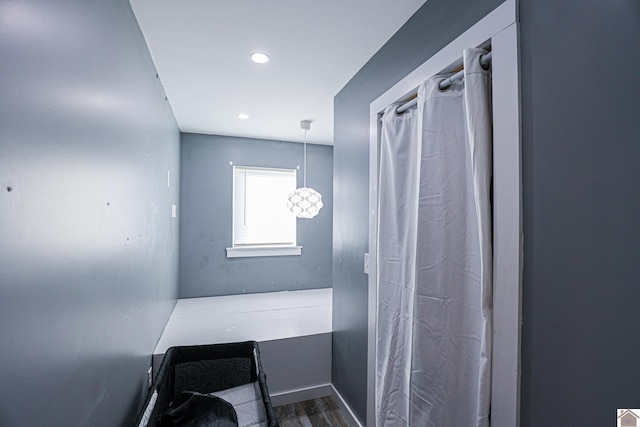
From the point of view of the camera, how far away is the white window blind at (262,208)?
3436 mm

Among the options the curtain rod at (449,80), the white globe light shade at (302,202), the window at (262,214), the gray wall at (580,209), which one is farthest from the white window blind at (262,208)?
the gray wall at (580,209)

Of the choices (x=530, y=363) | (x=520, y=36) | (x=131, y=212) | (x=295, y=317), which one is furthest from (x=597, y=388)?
(x=295, y=317)

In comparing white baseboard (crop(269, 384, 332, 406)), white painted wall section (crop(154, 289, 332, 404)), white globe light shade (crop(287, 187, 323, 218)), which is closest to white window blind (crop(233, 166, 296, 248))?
white globe light shade (crop(287, 187, 323, 218))

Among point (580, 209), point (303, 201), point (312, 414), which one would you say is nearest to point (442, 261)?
point (580, 209)

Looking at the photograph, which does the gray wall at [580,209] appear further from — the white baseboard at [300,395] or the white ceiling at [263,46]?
the white baseboard at [300,395]

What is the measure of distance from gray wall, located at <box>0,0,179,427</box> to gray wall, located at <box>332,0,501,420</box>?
1247 millimetres

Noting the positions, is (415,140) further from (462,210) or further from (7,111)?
(7,111)

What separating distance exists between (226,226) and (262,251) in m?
0.53

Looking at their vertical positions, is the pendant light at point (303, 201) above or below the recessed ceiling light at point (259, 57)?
below

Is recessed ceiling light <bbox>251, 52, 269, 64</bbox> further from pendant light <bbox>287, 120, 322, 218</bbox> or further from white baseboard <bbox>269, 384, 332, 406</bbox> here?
white baseboard <bbox>269, 384, 332, 406</bbox>

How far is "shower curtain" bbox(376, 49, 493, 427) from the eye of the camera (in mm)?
938

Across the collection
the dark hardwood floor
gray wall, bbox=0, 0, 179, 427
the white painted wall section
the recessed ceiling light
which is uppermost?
the recessed ceiling light

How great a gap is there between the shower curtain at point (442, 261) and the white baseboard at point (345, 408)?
49 cm

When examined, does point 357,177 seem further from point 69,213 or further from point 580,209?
point 69,213
